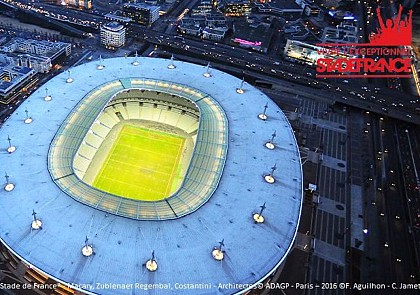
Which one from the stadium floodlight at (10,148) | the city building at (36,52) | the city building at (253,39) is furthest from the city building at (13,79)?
the city building at (253,39)

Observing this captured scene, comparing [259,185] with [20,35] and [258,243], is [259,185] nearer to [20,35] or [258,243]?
[258,243]

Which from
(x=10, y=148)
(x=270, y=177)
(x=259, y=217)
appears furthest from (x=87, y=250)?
(x=270, y=177)

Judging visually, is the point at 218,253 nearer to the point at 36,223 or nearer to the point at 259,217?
the point at 259,217

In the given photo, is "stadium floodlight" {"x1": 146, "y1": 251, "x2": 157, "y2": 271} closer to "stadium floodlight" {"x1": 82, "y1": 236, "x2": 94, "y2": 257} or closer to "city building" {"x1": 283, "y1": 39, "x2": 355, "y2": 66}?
"stadium floodlight" {"x1": 82, "y1": 236, "x2": 94, "y2": 257}

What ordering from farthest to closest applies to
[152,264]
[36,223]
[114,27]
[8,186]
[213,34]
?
[213,34] → [114,27] → [8,186] → [36,223] → [152,264]

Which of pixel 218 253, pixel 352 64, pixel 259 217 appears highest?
pixel 259 217

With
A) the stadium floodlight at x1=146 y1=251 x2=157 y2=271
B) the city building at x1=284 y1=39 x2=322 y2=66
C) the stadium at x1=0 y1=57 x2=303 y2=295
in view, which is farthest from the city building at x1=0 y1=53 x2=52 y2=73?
the stadium floodlight at x1=146 y1=251 x2=157 y2=271
